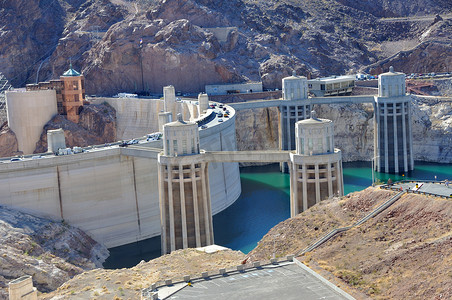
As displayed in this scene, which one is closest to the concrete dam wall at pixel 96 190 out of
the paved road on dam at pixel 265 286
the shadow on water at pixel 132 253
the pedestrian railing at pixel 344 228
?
the shadow on water at pixel 132 253

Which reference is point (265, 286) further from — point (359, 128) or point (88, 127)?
point (88, 127)

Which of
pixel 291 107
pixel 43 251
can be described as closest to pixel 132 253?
pixel 43 251

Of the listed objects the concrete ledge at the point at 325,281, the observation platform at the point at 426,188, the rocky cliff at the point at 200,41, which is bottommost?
the concrete ledge at the point at 325,281

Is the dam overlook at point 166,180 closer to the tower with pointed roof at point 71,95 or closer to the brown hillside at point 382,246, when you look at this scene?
the brown hillside at point 382,246

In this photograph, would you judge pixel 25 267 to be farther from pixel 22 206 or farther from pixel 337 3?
pixel 337 3

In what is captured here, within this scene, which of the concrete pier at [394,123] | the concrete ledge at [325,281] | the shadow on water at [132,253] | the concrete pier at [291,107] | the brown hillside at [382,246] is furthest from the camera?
the concrete pier at [291,107]

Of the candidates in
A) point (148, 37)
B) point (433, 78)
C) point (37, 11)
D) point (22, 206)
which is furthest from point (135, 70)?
point (22, 206)

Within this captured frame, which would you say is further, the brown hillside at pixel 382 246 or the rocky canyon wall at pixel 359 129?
the rocky canyon wall at pixel 359 129
